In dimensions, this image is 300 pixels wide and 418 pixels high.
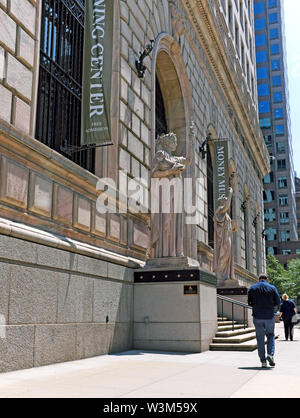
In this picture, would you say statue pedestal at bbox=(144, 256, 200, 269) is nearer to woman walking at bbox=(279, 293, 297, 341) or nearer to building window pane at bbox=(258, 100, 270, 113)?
woman walking at bbox=(279, 293, 297, 341)

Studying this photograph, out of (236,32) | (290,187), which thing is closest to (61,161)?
(236,32)

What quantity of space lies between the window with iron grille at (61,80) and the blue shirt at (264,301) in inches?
192

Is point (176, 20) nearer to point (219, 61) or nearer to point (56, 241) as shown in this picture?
point (219, 61)

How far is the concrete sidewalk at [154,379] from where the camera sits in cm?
529

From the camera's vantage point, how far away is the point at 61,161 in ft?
29.5

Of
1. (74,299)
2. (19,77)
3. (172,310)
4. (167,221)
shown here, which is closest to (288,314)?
(172,310)

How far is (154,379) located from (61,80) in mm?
6921

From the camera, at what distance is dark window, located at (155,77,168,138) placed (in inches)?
707

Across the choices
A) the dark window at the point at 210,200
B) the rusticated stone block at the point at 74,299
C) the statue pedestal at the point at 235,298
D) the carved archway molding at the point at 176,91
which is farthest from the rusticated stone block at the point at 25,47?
the dark window at the point at 210,200

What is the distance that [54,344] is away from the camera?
8.08m

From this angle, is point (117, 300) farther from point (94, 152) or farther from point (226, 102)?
point (226, 102)

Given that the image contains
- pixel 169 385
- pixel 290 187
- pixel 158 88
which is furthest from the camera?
pixel 290 187

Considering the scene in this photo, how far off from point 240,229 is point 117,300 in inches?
810

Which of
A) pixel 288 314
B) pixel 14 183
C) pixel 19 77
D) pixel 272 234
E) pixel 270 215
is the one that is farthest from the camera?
pixel 270 215
